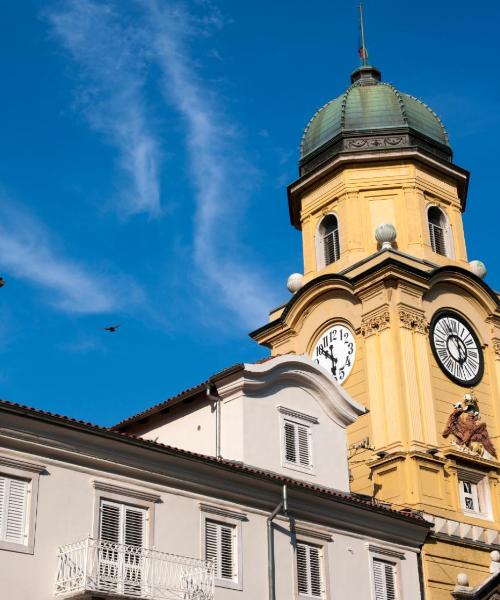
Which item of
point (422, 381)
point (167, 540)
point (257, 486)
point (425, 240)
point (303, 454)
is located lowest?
point (167, 540)

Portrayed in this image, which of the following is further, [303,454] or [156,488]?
[303,454]

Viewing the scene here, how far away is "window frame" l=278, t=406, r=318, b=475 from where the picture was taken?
2897 centimetres

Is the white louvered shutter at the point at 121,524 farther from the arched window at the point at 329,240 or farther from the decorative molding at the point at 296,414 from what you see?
the arched window at the point at 329,240

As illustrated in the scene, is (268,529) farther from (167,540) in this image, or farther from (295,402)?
(295,402)

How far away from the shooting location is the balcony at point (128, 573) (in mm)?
20688

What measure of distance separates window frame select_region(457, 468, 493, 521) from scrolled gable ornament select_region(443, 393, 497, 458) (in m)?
0.85

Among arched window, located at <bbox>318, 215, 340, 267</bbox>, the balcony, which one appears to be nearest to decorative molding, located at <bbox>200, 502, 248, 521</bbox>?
the balcony

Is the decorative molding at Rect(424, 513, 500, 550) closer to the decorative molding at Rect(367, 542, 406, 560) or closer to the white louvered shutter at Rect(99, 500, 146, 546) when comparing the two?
the decorative molding at Rect(367, 542, 406, 560)

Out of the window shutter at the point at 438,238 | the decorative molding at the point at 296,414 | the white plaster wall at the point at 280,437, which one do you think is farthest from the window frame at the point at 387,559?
the window shutter at the point at 438,238

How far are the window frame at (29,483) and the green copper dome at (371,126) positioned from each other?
2435 cm

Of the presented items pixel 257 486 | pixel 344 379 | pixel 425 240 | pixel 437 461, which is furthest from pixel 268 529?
pixel 425 240

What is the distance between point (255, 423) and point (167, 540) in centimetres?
582

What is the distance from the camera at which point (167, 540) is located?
2350 cm

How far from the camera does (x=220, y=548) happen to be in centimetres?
2459
